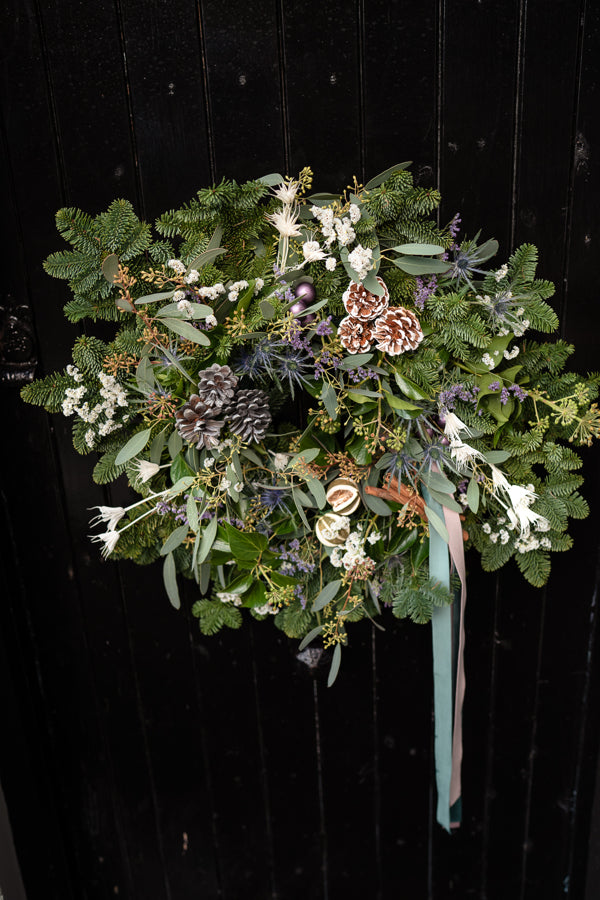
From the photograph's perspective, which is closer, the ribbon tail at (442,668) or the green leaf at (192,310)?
the green leaf at (192,310)

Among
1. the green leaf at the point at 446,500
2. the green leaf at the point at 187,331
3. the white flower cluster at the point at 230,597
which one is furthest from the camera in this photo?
the white flower cluster at the point at 230,597

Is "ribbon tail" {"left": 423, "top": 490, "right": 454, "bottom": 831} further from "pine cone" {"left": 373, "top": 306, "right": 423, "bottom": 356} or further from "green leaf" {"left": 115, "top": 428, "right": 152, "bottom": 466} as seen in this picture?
"green leaf" {"left": 115, "top": 428, "right": 152, "bottom": 466}

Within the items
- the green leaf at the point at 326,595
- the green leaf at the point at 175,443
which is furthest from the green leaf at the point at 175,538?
the green leaf at the point at 326,595

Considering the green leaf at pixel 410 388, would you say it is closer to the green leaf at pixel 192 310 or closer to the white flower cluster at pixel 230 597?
the green leaf at pixel 192 310

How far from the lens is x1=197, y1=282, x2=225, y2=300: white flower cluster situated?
0.82 m

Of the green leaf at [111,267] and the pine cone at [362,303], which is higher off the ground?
the green leaf at [111,267]

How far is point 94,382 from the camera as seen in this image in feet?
3.02

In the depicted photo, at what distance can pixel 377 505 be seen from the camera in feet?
3.03

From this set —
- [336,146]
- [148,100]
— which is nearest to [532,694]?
[336,146]

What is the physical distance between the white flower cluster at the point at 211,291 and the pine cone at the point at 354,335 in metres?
0.17

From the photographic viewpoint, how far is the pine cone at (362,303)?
831 millimetres

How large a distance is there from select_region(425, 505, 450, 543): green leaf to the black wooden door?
35 cm

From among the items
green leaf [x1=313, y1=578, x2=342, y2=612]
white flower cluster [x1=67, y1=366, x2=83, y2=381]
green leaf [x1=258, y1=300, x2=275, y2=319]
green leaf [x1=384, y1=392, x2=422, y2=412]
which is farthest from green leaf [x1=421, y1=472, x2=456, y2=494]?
white flower cluster [x1=67, y1=366, x2=83, y2=381]

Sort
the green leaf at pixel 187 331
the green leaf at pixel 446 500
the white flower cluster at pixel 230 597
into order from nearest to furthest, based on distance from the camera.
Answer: the green leaf at pixel 187 331 < the green leaf at pixel 446 500 < the white flower cluster at pixel 230 597
